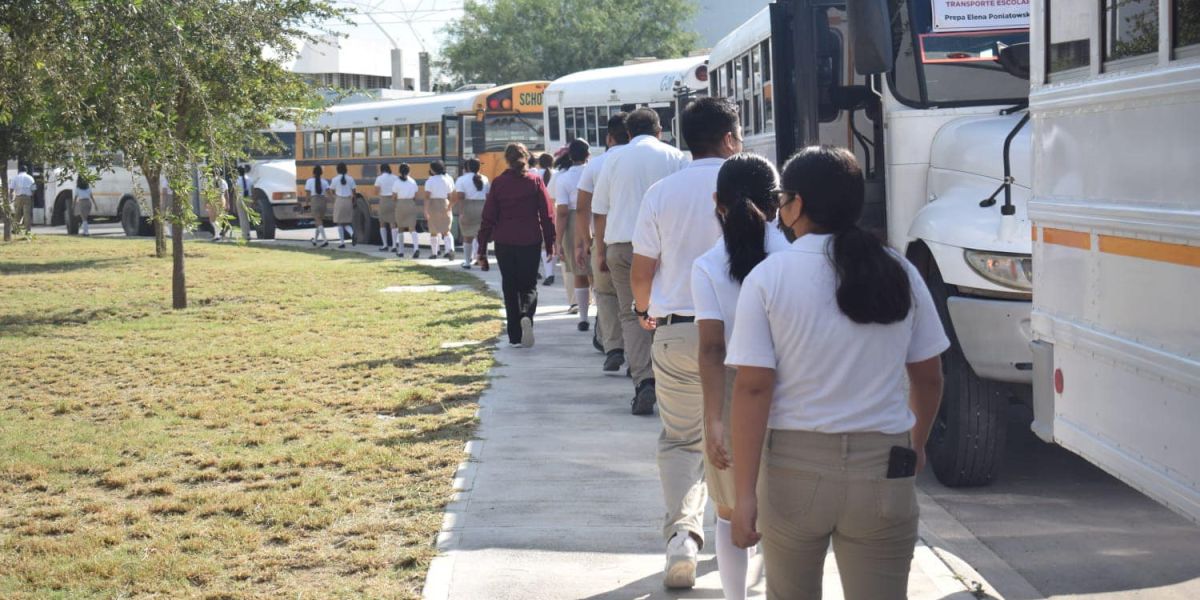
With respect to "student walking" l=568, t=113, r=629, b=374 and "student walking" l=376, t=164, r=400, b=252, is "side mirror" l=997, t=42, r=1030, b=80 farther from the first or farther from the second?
"student walking" l=376, t=164, r=400, b=252

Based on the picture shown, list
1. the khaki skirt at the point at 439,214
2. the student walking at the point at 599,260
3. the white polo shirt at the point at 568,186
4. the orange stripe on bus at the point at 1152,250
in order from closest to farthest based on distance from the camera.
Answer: the orange stripe on bus at the point at 1152,250
the student walking at the point at 599,260
the white polo shirt at the point at 568,186
the khaki skirt at the point at 439,214

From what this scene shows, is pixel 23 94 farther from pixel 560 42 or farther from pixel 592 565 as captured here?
pixel 560 42

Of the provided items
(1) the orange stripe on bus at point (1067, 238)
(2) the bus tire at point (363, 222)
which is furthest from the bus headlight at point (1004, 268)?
(2) the bus tire at point (363, 222)

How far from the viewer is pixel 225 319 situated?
15273 mm

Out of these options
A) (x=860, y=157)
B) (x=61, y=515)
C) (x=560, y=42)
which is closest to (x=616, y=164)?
(x=860, y=157)

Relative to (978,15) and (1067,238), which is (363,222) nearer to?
(978,15)

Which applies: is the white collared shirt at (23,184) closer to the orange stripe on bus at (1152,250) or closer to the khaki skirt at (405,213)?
the khaki skirt at (405,213)

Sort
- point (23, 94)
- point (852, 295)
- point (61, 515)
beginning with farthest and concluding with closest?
point (23, 94) < point (61, 515) < point (852, 295)

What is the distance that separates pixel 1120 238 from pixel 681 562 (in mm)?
1920

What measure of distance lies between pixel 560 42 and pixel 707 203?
52.7 meters

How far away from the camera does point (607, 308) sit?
10.1 meters


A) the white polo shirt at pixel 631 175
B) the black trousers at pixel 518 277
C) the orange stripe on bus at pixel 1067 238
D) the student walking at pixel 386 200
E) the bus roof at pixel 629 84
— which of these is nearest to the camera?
the orange stripe on bus at pixel 1067 238

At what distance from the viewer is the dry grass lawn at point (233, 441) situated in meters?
5.71

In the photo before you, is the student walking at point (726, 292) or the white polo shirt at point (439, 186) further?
the white polo shirt at point (439, 186)
